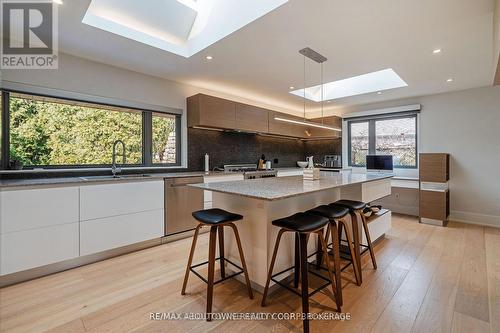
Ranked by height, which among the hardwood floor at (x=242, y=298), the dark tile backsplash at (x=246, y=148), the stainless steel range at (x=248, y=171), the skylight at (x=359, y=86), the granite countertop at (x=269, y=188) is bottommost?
the hardwood floor at (x=242, y=298)

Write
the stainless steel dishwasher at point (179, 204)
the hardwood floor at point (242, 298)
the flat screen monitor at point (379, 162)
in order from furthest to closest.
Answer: the flat screen monitor at point (379, 162) < the stainless steel dishwasher at point (179, 204) < the hardwood floor at point (242, 298)

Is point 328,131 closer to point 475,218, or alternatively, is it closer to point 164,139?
point 475,218

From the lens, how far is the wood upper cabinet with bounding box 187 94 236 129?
3.65 meters

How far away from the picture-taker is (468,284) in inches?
81.3

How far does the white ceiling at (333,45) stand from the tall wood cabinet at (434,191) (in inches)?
49.7

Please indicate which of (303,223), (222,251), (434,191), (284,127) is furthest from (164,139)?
(434,191)

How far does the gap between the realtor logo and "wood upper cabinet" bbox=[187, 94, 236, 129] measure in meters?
1.73

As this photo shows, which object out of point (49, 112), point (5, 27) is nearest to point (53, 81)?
point (49, 112)

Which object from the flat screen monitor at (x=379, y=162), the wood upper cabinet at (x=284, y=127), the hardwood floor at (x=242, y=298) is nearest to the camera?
the hardwood floor at (x=242, y=298)

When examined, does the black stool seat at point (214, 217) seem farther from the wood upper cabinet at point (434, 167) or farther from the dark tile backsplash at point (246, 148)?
the wood upper cabinet at point (434, 167)

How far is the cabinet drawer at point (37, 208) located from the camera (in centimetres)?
202

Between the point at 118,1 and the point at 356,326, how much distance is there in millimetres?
3514

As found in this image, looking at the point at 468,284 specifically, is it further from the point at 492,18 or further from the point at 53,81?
the point at 53,81

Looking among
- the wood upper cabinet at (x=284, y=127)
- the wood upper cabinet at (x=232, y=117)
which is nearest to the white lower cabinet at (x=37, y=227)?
the wood upper cabinet at (x=232, y=117)
